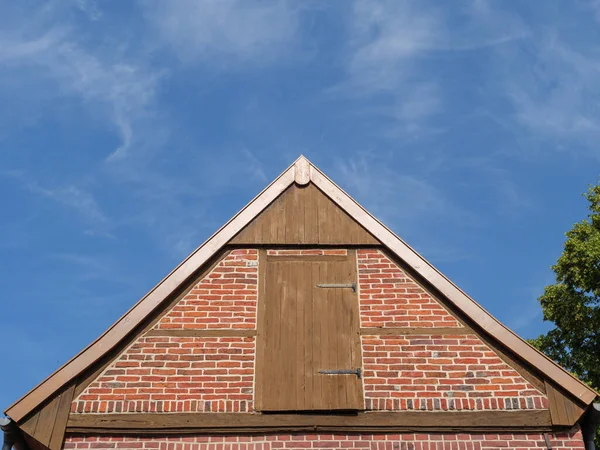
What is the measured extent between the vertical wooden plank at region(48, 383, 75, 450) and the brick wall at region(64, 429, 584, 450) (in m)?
0.10

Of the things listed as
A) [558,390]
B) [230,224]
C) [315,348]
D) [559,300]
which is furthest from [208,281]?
[559,300]

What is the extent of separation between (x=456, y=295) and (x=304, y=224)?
220 centimetres

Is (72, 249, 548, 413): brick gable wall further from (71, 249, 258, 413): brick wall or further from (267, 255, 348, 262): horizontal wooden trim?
(267, 255, 348, 262): horizontal wooden trim

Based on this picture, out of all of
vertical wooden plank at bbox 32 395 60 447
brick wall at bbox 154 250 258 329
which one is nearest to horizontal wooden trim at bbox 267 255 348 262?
brick wall at bbox 154 250 258 329

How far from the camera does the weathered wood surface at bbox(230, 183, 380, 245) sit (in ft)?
30.3

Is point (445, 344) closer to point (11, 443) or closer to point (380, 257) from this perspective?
point (380, 257)

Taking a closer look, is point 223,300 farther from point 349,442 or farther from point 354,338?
point 349,442

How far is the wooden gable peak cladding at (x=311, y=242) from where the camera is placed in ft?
26.0

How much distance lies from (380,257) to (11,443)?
489 cm

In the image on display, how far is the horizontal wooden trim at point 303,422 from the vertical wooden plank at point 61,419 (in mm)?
74

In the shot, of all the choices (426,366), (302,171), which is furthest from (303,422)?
(302,171)

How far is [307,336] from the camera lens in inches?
334

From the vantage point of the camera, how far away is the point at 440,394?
8055 millimetres

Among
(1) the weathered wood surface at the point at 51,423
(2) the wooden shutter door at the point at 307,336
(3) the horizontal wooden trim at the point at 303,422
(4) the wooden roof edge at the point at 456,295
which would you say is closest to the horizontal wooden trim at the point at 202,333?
(2) the wooden shutter door at the point at 307,336
